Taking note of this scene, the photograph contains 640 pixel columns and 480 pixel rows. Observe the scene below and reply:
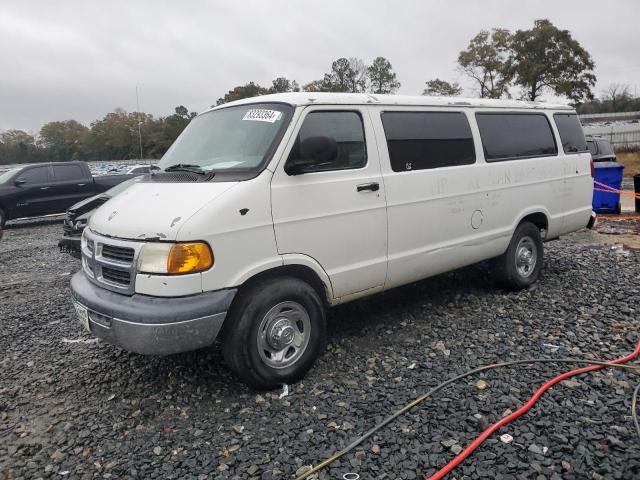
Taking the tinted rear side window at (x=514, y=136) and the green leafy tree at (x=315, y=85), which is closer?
the tinted rear side window at (x=514, y=136)

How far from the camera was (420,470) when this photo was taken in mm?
2619

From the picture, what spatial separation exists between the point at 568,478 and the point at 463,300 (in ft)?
9.22

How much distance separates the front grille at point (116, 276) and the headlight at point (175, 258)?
19 cm

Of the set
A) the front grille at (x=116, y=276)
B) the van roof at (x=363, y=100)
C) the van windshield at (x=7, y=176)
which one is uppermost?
the van roof at (x=363, y=100)

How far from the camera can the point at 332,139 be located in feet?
11.4

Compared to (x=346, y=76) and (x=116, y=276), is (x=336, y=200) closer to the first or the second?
(x=116, y=276)

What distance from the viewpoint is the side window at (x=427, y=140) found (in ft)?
13.5

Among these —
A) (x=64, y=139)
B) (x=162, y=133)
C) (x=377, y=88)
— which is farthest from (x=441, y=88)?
(x=64, y=139)

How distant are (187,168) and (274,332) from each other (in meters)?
1.45

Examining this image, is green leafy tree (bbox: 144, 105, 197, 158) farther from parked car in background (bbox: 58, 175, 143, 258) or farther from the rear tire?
the rear tire

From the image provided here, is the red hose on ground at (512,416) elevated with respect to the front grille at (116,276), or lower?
lower

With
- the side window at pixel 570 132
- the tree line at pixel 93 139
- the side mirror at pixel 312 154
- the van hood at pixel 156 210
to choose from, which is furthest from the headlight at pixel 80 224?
the tree line at pixel 93 139

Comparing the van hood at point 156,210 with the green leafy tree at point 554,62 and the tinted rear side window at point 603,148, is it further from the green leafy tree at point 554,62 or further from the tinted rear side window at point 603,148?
the green leafy tree at point 554,62

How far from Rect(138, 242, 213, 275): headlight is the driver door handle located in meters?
1.34
